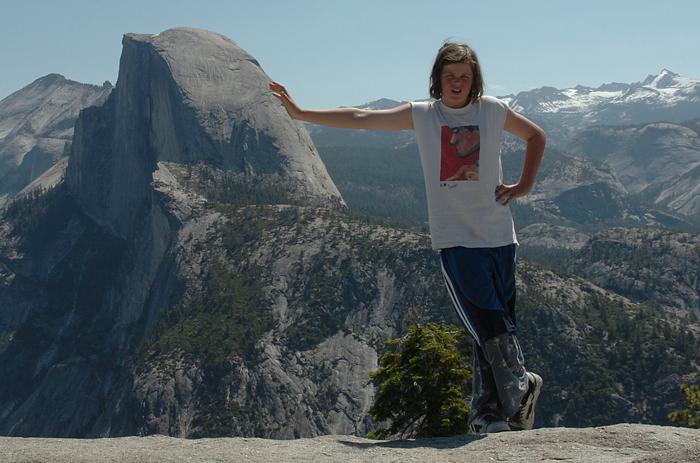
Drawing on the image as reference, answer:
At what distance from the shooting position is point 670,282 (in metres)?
181

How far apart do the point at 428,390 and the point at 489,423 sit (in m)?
11.3

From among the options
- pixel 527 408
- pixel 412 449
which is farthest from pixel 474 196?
pixel 412 449

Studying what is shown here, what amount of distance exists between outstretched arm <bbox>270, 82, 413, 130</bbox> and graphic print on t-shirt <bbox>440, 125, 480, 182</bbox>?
1.74ft

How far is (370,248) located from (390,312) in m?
14.8

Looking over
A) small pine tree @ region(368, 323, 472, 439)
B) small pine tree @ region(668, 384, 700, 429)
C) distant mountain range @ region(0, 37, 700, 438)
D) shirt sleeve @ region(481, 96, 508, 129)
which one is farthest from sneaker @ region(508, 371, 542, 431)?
distant mountain range @ region(0, 37, 700, 438)

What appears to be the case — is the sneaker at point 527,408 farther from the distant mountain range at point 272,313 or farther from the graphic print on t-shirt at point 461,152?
the distant mountain range at point 272,313

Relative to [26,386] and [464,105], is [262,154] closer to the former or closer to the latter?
[26,386]

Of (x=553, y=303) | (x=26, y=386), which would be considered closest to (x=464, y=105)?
(x=553, y=303)

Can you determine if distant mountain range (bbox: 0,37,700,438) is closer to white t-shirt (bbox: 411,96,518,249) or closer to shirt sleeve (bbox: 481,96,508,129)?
white t-shirt (bbox: 411,96,518,249)

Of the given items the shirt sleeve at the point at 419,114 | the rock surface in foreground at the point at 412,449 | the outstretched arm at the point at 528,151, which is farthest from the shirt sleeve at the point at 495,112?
the rock surface in foreground at the point at 412,449

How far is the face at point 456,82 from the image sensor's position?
29.7 feet

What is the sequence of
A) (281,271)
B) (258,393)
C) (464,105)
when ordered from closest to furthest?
(464,105) < (258,393) < (281,271)

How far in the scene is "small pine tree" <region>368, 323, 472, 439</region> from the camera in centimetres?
2042

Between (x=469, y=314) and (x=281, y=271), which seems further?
(x=281, y=271)
